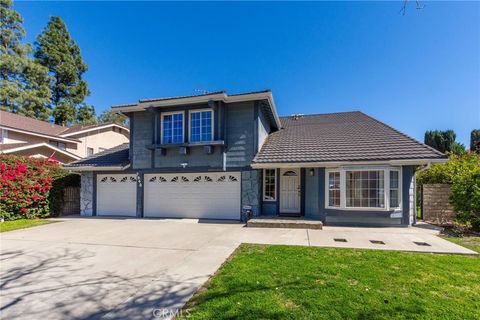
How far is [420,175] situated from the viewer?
464 inches

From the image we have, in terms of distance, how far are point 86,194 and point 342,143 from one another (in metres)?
12.5

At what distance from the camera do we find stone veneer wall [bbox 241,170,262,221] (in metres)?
9.95

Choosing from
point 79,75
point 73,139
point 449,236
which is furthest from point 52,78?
point 449,236

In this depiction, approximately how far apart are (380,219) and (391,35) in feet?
20.6

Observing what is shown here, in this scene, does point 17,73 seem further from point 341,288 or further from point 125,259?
point 341,288

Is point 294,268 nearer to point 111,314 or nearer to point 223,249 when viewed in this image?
point 223,249

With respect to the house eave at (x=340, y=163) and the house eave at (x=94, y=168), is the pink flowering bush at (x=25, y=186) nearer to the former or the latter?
the house eave at (x=94, y=168)

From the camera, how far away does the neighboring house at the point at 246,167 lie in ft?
29.0

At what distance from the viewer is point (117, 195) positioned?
1177 cm

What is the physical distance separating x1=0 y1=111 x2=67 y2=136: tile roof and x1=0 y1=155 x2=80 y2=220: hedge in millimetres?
8396

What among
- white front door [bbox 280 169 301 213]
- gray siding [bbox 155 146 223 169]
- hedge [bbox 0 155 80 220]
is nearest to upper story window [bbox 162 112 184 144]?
gray siding [bbox 155 146 223 169]

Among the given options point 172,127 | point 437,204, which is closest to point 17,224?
point 172,127

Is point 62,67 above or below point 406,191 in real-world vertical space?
above

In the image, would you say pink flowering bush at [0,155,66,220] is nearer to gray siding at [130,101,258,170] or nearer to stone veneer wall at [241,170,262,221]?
gray siding at [130,101,258,170]
